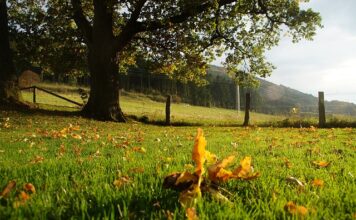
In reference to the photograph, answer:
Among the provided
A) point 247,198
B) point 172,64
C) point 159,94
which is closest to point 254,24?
point 172,64

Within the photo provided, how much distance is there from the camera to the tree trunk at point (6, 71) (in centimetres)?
2534

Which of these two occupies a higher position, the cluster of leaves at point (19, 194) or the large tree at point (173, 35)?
the large tree at point (173, 35)

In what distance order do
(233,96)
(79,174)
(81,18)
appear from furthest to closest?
(233,96)
(81,18)
(79,174)

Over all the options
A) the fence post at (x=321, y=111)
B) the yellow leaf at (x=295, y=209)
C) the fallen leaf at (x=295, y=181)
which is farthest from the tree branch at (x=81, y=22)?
the yellow leaf at (x=295, y=209)

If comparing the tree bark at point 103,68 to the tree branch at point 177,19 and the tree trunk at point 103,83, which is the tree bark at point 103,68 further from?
the tree branch at point 177,19

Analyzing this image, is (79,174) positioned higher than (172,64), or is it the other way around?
(172,64)

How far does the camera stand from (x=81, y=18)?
26.5 meters

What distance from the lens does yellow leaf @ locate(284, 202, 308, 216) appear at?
8.70ft

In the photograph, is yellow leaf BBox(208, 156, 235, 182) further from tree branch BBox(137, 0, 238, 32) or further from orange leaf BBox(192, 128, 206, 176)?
tree branch BBox(137, 0, 238, 32)

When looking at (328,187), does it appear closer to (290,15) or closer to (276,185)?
(276,185)


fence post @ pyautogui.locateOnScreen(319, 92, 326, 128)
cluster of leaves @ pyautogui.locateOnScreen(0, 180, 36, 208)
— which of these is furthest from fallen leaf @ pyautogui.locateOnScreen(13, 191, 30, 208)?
fence post @ pyautogui.locateOnScreen(319, 92, 326, 128)

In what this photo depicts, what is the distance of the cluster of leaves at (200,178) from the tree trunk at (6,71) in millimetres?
24115

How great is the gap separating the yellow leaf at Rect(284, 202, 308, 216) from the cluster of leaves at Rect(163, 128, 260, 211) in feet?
1.33

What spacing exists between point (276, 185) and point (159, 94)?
132127mm
